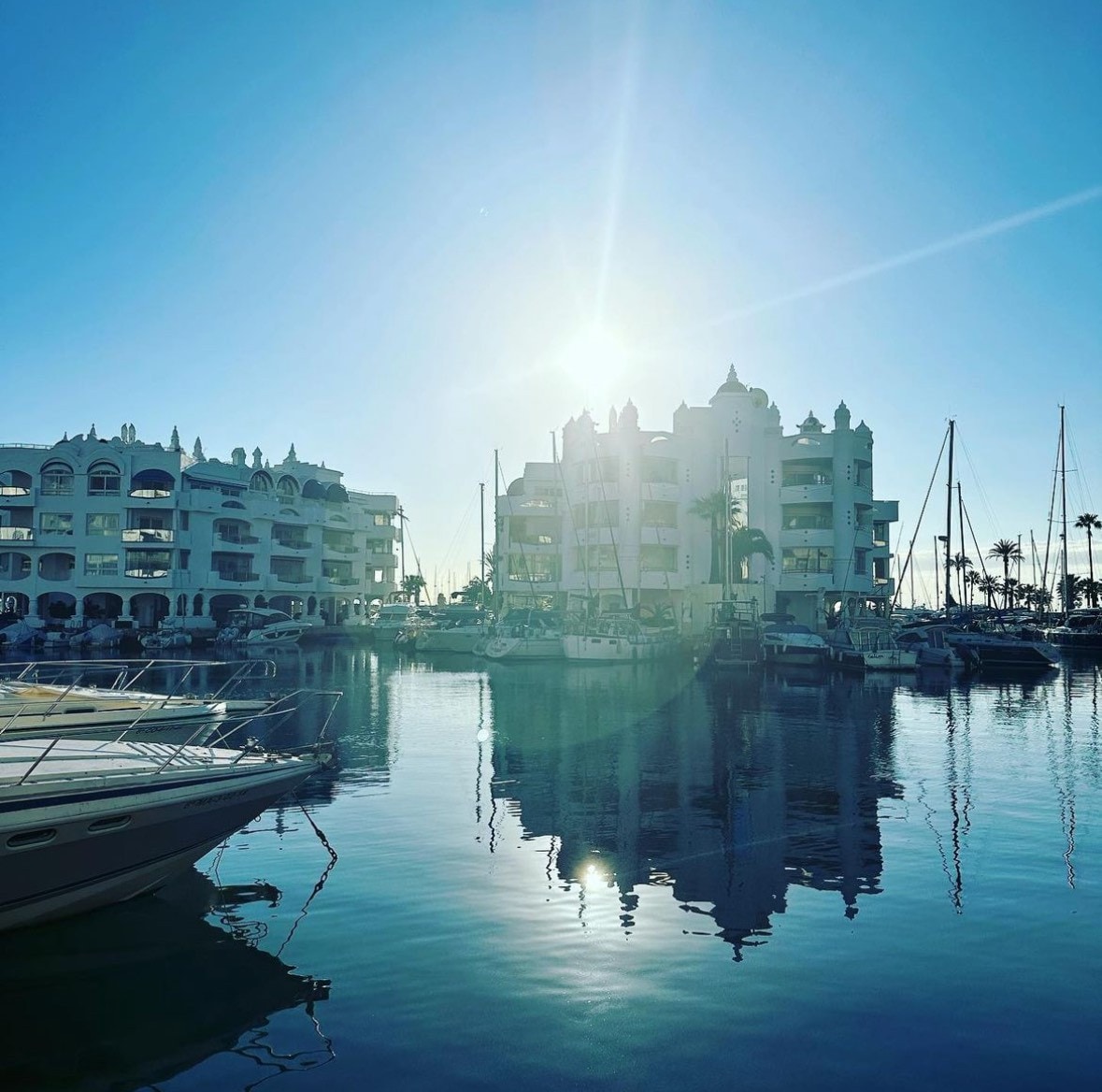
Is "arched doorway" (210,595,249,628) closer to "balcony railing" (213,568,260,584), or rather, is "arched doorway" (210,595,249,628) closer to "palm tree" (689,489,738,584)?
"balcony railing" (213,568,260,584)

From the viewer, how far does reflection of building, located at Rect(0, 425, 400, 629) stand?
80.6 metres

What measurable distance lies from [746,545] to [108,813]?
2673 inches

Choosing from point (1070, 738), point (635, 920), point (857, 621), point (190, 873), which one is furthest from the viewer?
point (857, 621)

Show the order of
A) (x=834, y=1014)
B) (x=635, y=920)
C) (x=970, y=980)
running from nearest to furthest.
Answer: (x=834, y=1014), (x=970, y=980), (x=635, y=920)

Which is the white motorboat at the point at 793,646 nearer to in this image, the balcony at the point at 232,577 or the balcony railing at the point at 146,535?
the balcony at the point at 232,577

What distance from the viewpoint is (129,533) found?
81.1 meters

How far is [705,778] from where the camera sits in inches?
875

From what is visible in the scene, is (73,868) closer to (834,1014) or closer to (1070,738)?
(834,1014)

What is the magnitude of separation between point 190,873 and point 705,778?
40.3 ft

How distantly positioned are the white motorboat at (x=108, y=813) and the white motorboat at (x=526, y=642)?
54.5 meters

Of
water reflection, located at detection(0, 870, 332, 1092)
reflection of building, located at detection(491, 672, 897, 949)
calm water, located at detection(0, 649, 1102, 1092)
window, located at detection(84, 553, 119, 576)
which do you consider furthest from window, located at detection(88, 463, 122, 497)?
water reflection, located at detection(0, 870, 332, 1092)

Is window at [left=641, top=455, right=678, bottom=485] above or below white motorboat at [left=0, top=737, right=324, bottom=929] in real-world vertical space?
above

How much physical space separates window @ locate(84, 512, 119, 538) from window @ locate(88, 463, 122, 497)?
5.67ft

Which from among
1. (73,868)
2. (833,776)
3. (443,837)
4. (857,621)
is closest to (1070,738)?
(833,776)
